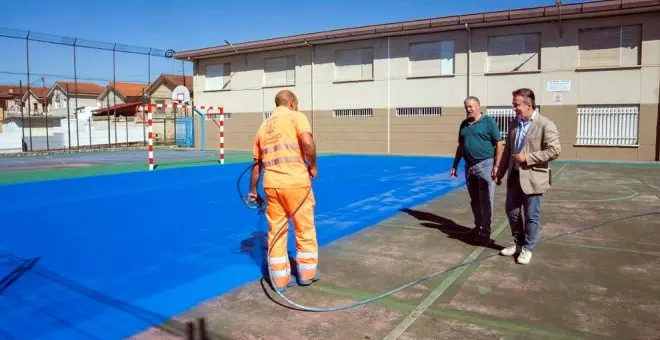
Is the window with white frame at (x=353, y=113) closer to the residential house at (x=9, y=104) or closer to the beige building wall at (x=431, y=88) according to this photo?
the beige building wall at (x=431, y=88)

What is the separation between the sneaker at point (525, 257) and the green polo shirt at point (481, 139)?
4.57 ft

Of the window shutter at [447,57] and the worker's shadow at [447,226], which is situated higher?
the window shutter at [447,57]

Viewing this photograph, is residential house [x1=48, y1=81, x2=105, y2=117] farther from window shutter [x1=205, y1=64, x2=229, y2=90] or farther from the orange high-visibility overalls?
the orange high-visibility overalls

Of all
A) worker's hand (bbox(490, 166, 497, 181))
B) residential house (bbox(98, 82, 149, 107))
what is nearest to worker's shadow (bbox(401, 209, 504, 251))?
worker's hand (bbox(490, 166, 497, 181))

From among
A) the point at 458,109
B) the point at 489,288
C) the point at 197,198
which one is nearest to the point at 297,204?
the point at 489,288

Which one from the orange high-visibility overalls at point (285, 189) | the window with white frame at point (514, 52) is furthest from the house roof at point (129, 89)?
the orange high-visibility overalls at point (285, 189)

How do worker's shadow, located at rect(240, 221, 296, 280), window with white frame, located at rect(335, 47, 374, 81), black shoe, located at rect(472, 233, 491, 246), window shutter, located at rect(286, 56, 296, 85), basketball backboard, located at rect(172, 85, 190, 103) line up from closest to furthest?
worker's shadow, located at rect(240, 221, 296, 280) < black shoe, located at rect(472, 233, 491, 246) < window with white frame, located at rect(335, 47, 374, 81) < window shutter, located at rect(286, 56, 296, 85) < basketball backboard, located at rect(172, 85, 190, 103)

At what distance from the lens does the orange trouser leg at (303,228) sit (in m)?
4.26

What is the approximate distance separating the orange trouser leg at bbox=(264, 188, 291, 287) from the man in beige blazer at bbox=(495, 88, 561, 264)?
8.16 ft

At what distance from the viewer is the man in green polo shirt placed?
602cm

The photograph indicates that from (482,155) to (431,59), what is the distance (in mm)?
17688

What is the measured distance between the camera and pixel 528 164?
4945 millimetres

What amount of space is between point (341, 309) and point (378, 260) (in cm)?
148

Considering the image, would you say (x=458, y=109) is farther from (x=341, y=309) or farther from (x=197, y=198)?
(x=341, y=309)
